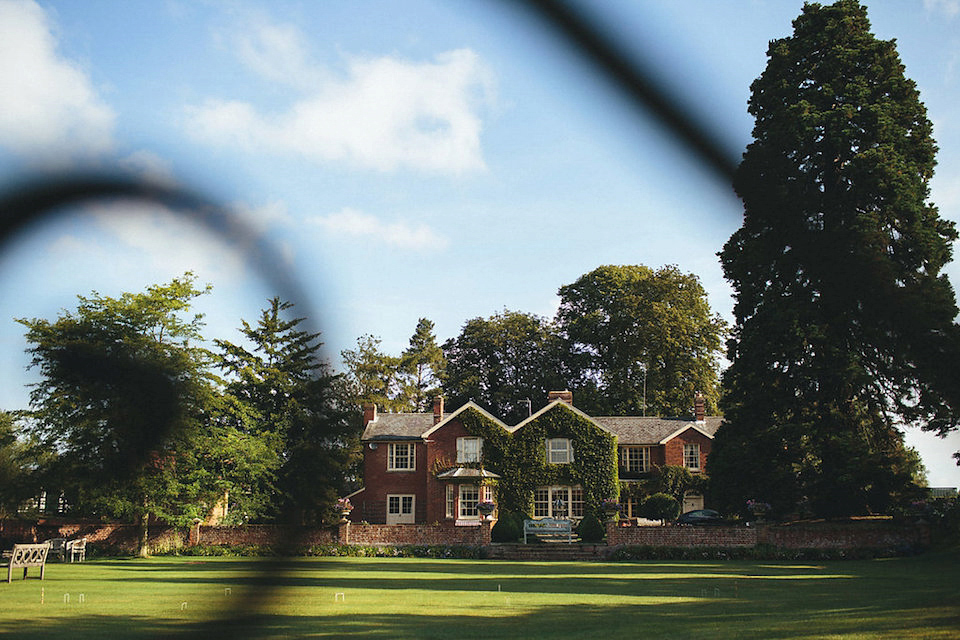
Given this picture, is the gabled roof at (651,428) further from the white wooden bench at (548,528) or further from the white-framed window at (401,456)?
the white wooden bench at (548,528)

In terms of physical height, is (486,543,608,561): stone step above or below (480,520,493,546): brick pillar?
below

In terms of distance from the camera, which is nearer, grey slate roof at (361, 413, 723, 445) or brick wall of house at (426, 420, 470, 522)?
brick wall of house at (426, 420, 470, 522)

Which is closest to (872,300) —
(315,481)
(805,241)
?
(805,241)

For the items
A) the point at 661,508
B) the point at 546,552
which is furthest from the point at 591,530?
the point at 661,508

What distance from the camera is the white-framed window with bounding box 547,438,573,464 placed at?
175ft

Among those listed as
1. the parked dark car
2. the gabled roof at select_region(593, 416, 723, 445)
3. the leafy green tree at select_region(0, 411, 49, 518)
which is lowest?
the parked dark car

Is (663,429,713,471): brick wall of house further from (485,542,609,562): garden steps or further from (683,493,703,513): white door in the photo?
(485,542,609,562): garden steps

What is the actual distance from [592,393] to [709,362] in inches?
414

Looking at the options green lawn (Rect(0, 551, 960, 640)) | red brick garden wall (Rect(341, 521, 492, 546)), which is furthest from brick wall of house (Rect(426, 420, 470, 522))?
green lawn (Rect(0, 551, 960, 640))

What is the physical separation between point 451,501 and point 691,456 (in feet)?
56.8

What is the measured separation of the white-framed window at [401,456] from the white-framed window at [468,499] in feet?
14.0

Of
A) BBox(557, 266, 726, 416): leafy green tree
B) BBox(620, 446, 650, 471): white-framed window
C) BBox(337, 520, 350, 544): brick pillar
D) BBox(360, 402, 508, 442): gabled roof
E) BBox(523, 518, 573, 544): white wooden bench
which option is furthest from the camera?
BBox(557, 266, 726, 416): leafy green tree

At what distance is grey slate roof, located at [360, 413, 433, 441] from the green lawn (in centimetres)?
2997

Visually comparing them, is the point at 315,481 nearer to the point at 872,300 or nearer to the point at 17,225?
the point at 17,225
